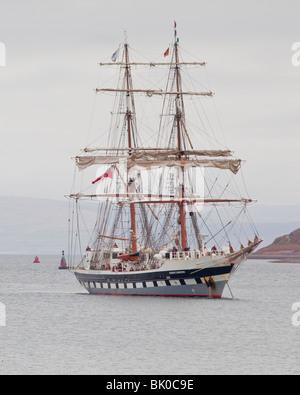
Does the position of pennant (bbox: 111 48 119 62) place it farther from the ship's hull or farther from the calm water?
the calm water

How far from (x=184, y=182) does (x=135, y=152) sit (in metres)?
7.17

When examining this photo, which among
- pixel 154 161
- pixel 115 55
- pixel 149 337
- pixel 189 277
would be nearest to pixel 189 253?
pixel 189 277

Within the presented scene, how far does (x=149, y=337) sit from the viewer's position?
68125 millimetres

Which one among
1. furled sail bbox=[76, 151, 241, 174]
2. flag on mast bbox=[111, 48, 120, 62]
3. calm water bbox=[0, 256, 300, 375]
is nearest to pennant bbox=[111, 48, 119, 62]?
flag on mast bbox=[111, 48, 120, 62]

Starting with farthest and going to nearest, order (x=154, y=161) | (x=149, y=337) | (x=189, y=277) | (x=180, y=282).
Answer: (x=154, y=161), (x=180, y=282), (x=189, y=277), (x=149, y=337)

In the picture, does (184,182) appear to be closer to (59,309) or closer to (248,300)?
(248,300)

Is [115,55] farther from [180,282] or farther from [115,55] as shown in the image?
[180,282]

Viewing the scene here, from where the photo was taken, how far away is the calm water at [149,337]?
56.3 meters

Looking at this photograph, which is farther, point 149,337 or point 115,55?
point 115,55

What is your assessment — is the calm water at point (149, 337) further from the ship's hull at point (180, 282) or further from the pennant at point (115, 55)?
the pennant at point (115, 55)

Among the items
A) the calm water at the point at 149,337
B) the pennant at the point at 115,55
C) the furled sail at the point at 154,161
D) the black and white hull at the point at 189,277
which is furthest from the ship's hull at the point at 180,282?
the pennant at the point at 115,55
